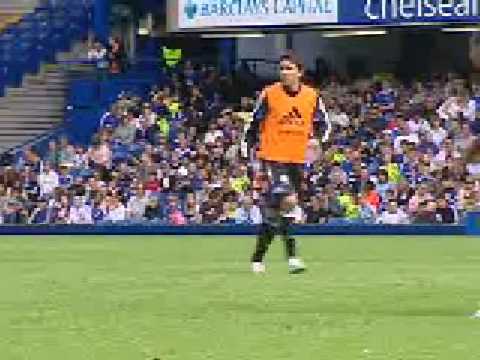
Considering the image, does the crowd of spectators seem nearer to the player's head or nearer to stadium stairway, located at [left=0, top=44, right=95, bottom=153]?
stadium stairway, located at [left=0, top=44, right=95, bottom=153]

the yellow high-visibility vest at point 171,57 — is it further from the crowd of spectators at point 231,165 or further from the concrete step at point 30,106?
the concrete step at point 30,106

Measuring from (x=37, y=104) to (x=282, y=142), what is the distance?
2162 centimetres

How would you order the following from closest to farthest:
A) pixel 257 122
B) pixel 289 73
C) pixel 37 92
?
pixel 289 73, pixel 257 122, pixel 37 92

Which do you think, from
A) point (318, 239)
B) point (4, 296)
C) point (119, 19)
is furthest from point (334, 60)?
point (4, 296)

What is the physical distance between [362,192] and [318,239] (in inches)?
169

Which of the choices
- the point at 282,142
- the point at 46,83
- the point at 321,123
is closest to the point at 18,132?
the point at 46,83

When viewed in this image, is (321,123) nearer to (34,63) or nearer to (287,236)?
(287,236)

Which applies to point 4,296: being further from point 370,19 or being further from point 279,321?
point 370,19

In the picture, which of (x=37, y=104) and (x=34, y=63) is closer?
(x=37, y=104)

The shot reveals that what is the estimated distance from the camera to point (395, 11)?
106 feet

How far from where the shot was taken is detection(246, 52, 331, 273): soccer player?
15.2m

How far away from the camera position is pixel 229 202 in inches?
1139

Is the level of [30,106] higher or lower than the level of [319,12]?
lower

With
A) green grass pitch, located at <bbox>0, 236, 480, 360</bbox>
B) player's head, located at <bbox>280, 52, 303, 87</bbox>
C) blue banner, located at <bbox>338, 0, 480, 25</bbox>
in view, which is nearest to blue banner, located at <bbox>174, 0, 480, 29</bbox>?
blue banner, located at <bbox>338, 0, 480, 25</bbox>
